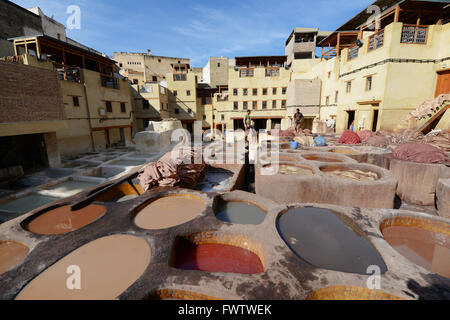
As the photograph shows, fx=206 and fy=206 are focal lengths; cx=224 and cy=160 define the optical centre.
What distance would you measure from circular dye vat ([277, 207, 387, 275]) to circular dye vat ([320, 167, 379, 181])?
3456 millimetres

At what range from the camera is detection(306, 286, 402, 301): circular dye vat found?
9.55 feet

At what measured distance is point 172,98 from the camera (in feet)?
107

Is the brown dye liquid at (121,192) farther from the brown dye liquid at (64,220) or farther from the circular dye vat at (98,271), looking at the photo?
the circular dye vat at (98,271)

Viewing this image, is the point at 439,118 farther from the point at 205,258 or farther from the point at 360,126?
the point at 205,258

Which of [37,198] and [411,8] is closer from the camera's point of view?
[37,198]

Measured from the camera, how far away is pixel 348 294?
9.93ft

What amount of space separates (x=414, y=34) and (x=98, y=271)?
22.1 m

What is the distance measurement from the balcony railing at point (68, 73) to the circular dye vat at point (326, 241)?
21.8 metres

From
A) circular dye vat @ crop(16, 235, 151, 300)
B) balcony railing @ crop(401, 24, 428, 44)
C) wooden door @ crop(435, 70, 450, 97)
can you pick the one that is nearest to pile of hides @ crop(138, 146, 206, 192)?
circular dye vat @ crop(16, 235, 151, 300)

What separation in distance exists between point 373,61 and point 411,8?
4.04 m

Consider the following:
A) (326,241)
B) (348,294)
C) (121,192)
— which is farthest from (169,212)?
(348,294)

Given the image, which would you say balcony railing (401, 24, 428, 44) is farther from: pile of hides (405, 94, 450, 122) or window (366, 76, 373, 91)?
pile of hides (405, 94, 450, 122)

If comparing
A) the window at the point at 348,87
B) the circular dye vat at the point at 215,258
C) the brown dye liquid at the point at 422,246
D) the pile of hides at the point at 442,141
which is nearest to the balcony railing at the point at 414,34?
the window at the point at 348,87
